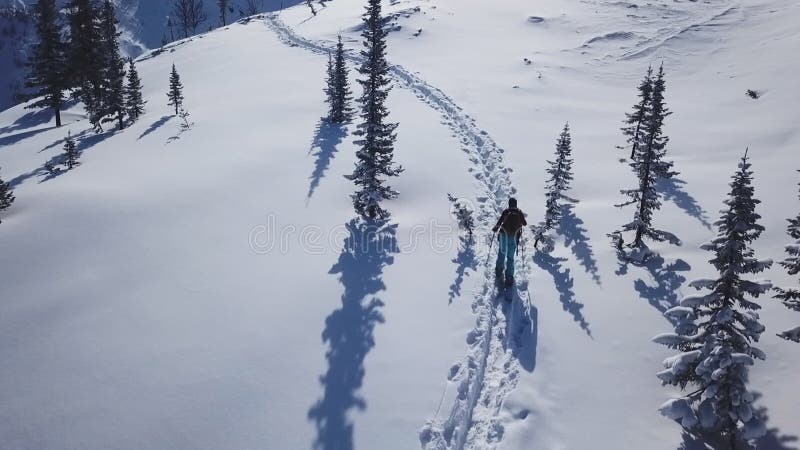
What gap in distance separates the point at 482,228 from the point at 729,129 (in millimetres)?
18605

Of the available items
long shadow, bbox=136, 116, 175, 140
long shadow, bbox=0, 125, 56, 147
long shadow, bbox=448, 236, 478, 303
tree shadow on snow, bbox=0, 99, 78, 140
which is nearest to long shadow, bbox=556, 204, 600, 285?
long shadow, bbox=448, 236, 478, 303

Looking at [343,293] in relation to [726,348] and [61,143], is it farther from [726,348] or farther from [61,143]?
[61,143]

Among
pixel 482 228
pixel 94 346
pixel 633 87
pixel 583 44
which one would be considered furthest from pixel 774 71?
pixel 94 346

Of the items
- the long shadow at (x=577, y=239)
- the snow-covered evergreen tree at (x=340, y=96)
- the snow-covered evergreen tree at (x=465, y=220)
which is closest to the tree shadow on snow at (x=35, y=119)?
the snow-covered evergreen tree at (x=340, y=96)

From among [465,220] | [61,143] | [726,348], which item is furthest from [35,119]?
[726,348]

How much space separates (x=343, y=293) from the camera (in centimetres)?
1096

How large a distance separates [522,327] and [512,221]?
2.44 metres

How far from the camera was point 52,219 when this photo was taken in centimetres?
1414

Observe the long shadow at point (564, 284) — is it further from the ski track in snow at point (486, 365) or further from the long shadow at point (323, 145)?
the long shadow at point (323, 145)

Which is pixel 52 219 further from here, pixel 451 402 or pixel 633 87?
pixel 633 87

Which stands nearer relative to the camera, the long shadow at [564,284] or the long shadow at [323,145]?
the long shadow at [564,284]

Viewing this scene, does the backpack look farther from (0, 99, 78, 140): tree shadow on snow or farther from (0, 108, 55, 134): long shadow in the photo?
(0, 108, 55, 134): long shadow

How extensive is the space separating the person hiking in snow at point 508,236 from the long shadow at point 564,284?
132cm

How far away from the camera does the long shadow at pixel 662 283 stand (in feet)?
34.3
